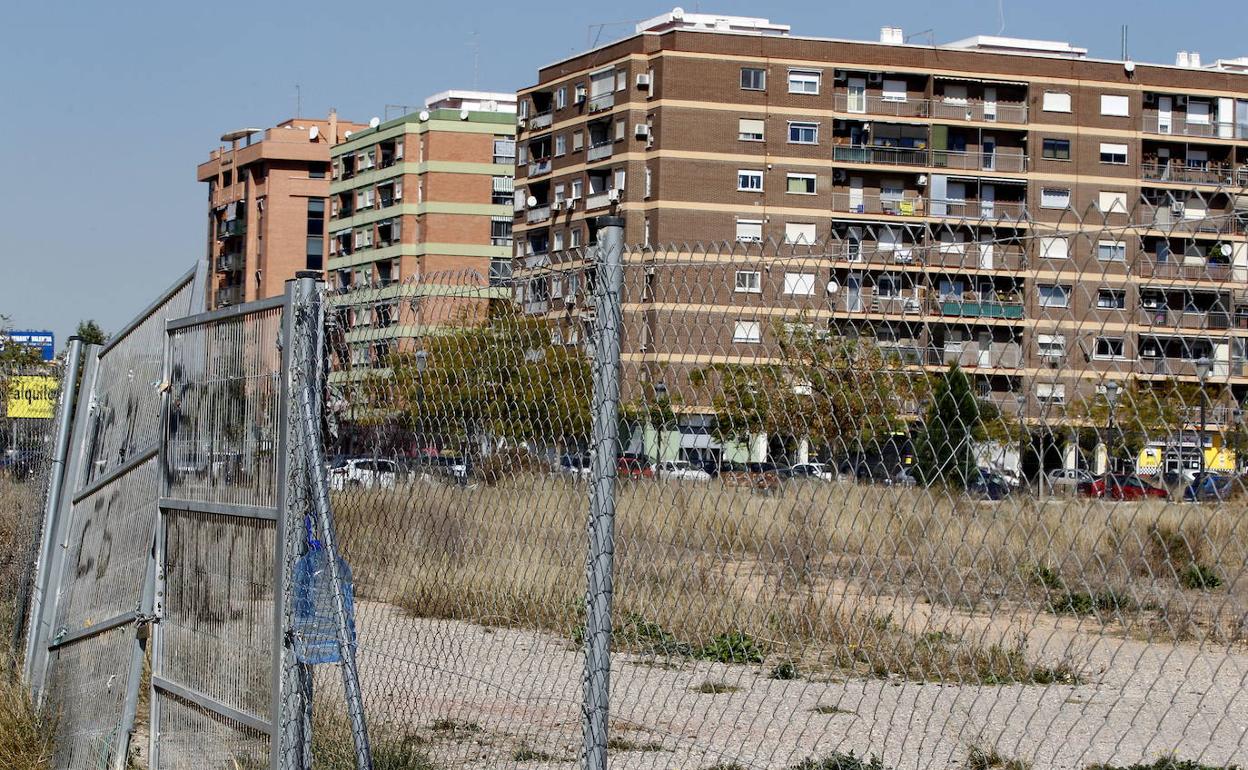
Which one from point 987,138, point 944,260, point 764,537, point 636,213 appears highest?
point 987,138

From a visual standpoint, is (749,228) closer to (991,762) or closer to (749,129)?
(749,129)

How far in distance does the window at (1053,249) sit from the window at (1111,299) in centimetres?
16

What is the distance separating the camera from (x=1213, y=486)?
8.56ft

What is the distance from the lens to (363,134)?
82.3 meters

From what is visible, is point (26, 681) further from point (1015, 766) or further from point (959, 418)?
point (959, 418)

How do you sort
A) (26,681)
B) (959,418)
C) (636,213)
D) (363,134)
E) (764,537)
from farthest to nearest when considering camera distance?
(363,134) < (636,213) < (26,681) < (764,537) < (959,418)

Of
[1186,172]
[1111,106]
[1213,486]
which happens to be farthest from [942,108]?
[1213,486]

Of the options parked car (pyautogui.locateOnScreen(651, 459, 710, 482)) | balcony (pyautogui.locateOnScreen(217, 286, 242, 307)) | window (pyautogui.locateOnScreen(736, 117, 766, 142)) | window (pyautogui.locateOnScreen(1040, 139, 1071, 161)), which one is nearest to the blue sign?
parked car (pyautogui.locateOnScreen(651, 459, 710, 482))

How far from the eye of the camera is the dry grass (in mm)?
3004

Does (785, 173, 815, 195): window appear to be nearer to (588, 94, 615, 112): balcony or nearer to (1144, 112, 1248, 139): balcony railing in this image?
(588, 94, 615, 112): balcony

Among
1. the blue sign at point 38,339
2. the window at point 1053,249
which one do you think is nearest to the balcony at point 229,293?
the blue sign at point 38,339

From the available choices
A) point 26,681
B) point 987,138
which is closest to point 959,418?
point 26,681

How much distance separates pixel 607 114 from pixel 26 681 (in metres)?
58.8

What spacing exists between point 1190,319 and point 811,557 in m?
1.64
